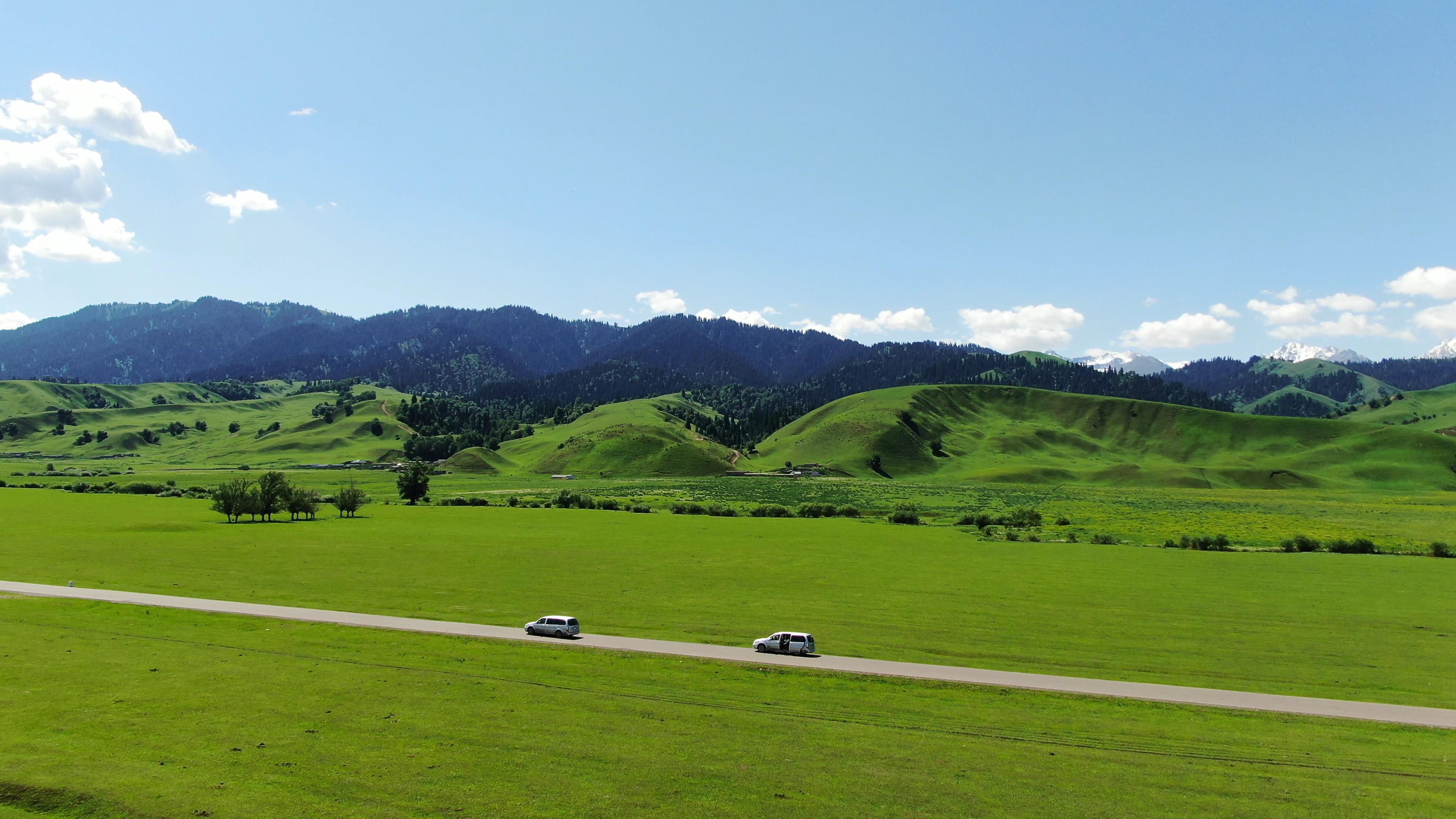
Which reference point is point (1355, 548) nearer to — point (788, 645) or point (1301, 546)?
point (1301, 546)

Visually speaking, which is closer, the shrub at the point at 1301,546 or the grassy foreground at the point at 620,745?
the grassy foreground at the point at 620,745

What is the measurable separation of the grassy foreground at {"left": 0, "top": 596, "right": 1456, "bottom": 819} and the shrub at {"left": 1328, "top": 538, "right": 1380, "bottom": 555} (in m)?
70.2

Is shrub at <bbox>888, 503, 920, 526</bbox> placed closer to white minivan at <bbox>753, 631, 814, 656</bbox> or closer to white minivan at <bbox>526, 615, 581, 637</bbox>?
white minivan at <bbox>753, 631, 814, 656</bbox>

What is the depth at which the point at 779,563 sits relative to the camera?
68.1 meters

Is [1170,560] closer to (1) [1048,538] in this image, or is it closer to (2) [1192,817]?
(1) [1048,538]

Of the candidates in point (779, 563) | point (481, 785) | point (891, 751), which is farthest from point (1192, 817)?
point (779, 563)

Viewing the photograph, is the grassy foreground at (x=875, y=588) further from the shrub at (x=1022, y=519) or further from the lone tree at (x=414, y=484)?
the lone tree at (x=414, y=484)

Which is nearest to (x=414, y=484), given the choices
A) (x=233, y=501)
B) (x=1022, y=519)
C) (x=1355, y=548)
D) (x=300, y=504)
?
(x=300, y=504)

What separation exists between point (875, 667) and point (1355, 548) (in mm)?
81303

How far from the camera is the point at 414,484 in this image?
132750 mm

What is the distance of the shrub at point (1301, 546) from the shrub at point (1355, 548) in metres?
1.48

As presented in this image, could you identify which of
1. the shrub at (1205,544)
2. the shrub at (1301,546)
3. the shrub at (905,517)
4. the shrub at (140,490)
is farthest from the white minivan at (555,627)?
the shrub at (140,490)

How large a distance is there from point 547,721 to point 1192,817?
20586mm

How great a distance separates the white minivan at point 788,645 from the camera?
36.8 meters
